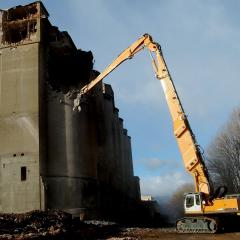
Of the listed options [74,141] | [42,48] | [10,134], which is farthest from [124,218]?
[42,48]

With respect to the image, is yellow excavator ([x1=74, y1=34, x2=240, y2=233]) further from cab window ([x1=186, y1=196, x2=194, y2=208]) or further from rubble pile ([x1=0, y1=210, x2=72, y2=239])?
rubble pile ([x1=0, y1=210, x2=72, y2=239])

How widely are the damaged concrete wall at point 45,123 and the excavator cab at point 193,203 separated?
11.0 metres

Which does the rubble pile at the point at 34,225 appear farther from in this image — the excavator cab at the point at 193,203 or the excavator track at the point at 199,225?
the excavator cab at the point at 193,203

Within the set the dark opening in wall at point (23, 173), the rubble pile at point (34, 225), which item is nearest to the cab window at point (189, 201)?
the rubble pile at point (34, 225)

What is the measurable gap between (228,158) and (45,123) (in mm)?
23235

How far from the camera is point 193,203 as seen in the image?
2277 centimetres

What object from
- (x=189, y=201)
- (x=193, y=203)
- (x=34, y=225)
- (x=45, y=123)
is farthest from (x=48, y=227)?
(x=45, y=123)

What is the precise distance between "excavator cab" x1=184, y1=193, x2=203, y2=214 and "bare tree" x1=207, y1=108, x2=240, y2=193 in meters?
23.6

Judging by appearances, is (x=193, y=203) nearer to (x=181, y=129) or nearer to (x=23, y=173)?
(x=181, y=129)

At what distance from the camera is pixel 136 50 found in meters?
28.6

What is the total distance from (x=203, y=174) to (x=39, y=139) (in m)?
13.3

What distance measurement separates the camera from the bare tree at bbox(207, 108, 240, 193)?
150 feet

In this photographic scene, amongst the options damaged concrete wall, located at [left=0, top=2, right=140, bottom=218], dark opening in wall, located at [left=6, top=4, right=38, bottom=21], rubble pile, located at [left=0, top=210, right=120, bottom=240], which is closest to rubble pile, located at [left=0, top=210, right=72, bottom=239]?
rubble pile, located at [left=0, top=210, right=120, bottom=240]

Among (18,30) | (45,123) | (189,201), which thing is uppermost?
(18,30)
